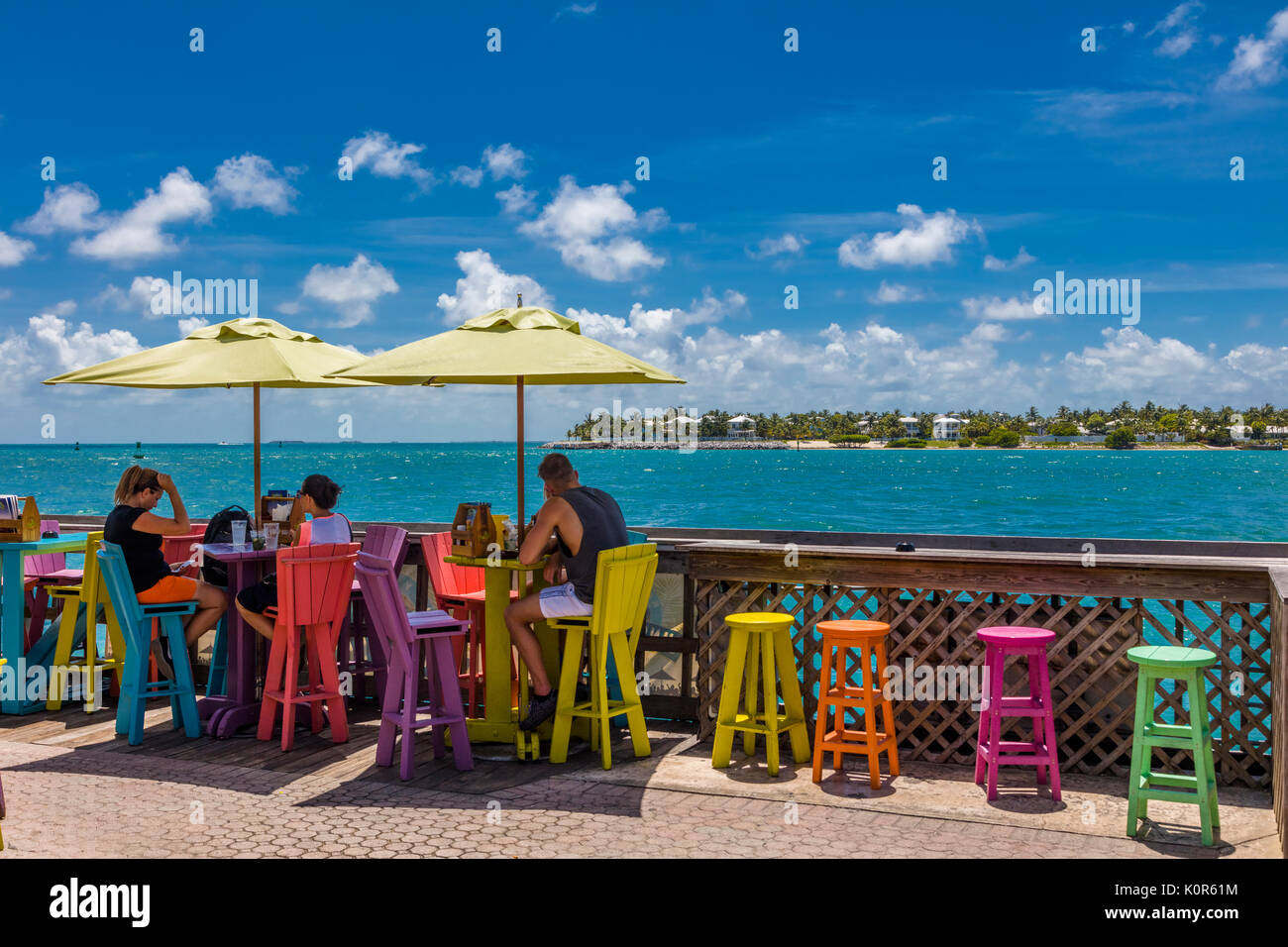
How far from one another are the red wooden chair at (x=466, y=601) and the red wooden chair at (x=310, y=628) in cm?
68

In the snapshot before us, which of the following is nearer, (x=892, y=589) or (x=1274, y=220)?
(x=892, y=589)

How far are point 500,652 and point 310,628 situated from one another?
1.07 metres

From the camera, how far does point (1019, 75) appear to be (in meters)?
96.0

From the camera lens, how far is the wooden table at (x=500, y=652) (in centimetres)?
634

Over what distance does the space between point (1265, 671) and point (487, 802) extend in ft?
12.7

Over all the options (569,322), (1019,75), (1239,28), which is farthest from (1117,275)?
(569,322)

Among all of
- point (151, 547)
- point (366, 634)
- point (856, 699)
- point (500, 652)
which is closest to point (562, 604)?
point (500, 652)

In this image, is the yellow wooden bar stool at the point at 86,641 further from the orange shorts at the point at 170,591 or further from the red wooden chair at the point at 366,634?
the red wooden chair at the point at 366,634

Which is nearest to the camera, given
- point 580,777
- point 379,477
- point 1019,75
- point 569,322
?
point 580,777

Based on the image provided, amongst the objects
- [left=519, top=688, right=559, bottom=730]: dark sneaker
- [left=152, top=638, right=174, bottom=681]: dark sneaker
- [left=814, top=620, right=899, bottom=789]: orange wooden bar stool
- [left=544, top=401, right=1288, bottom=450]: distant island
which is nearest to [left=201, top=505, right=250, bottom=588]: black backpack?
[left=152, top=638, right=174, bottom=681]: dark sneaker

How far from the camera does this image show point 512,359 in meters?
6.16

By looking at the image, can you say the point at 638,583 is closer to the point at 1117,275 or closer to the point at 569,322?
the point at 569,322

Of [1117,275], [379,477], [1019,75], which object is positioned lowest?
[379,477]
